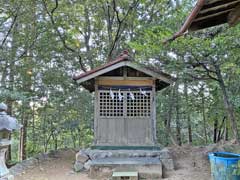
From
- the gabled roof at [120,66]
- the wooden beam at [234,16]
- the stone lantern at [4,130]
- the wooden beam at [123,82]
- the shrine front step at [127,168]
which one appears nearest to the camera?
the wooden beam at [234,16]

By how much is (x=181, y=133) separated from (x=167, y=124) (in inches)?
87.6

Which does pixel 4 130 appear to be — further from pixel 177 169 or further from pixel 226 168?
pixel 177 169

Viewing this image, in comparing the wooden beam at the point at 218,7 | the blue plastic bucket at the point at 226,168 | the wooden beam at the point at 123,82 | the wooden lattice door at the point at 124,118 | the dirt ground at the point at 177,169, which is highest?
the wooden beam at the point at 218,7

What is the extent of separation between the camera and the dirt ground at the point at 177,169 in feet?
21.7

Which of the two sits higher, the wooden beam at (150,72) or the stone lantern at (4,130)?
the wooden beam at (150,72)

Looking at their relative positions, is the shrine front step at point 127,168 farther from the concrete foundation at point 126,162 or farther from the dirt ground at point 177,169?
the dirt ground at point 177,169

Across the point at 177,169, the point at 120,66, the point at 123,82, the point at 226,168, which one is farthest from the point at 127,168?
the point at 120,66

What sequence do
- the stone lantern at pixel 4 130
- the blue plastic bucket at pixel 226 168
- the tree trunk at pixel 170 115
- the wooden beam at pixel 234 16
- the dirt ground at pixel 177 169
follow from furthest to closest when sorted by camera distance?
the tree trunk at pixel 170 115, the dirt ground at pixel 177 169, the blue plastic bucket at pixel 226 168, the stone lantern at pixel 4 130, the wooden beam at pixel 234 16

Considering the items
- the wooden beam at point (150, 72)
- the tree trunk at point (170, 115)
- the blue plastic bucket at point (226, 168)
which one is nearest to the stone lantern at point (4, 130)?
the blue plastic bucket at point (226, 168)

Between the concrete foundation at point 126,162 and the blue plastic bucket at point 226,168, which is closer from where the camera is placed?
the blue plastic bucket at point 226,168

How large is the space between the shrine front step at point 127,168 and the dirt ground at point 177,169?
10.9 inches

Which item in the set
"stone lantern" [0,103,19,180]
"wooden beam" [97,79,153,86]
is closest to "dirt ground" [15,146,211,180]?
"wooden beam" [97,79,153,86]

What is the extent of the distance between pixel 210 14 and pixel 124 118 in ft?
18.9

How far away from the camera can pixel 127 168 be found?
6.88 metres
